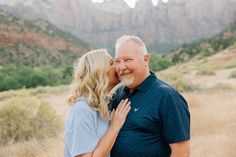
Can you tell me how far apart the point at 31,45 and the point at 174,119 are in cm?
6386

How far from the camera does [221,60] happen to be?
4947cm

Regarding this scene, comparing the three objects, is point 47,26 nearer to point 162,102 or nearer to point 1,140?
point 1,140

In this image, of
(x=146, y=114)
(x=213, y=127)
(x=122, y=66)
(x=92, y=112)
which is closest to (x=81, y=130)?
(x=92, y=112)

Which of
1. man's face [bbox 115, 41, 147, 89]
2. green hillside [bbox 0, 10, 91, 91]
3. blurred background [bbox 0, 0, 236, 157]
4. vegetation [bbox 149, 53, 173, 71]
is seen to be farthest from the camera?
vegetation [bbox 149, 53, 173, 71]

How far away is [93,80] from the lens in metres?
3.60

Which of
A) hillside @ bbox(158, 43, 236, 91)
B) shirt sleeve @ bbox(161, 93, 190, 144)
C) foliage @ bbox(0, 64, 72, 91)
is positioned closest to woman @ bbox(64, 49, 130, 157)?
shirt sleeve @ bbox(161, 93, 190, 144)

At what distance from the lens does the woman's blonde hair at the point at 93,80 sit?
3.57 metres

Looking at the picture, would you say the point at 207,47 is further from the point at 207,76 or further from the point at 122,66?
the point at 122,66

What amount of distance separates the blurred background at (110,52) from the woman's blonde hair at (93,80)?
386 cm

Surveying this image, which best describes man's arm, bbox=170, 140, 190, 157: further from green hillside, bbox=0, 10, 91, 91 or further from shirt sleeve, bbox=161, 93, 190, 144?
green hillside, bbox=0, 10, 91, 91

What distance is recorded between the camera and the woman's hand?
356 centimetres

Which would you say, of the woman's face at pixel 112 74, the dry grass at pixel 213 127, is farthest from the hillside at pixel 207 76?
the woman's face at pixel 112 74

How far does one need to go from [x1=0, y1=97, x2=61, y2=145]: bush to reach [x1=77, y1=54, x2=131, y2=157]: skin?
21.8 ft

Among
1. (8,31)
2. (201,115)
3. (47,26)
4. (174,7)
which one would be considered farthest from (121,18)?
(201,115)
